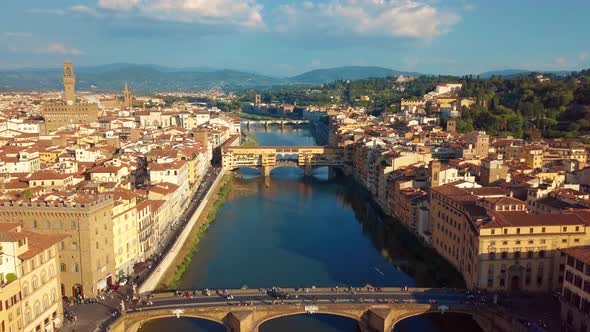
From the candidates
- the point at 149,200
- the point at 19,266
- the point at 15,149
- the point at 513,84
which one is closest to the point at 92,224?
the point at 19,266

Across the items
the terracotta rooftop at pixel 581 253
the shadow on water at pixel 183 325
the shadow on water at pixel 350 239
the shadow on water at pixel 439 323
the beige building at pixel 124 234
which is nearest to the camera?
the terracotta rooftop at pixel 581 253

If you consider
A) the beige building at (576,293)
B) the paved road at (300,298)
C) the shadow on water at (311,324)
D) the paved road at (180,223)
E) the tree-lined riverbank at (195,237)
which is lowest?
the shadow on water at (311,324)

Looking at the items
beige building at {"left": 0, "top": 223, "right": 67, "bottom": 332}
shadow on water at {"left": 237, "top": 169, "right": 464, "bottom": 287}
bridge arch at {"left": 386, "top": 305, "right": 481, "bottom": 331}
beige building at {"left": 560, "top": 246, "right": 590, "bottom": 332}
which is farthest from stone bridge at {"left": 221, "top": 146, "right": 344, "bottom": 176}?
beige building at {"left": 560, "top": 246, "right": 590, "bottom": 332}

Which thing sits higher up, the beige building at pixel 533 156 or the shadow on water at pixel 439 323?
the beige building at pixel 533 156

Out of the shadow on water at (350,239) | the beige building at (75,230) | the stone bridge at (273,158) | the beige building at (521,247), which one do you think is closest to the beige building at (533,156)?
the shadow on water at (350,239)

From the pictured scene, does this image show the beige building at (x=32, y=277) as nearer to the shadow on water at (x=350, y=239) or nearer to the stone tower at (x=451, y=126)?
the shadow on water at (x=350, y=239)

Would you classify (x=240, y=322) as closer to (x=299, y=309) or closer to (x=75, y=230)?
(x=299, y=309)

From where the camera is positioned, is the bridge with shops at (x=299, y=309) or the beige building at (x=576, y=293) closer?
the beige building at (x=576, y=293)
